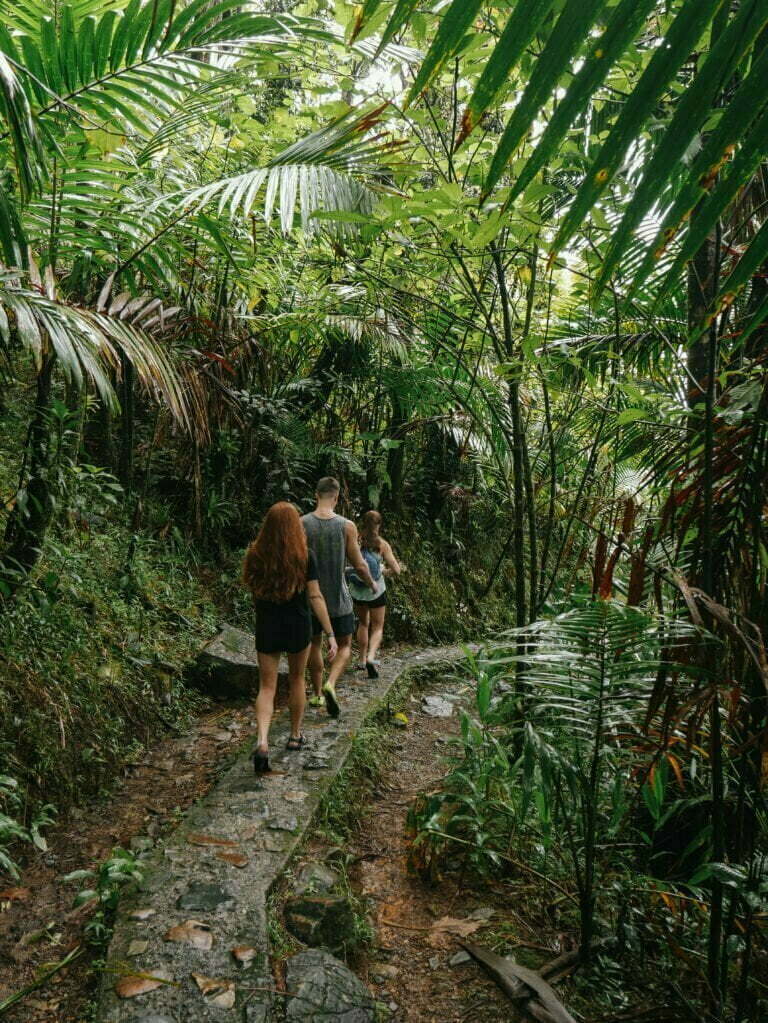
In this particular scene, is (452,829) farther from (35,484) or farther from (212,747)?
(35,484)

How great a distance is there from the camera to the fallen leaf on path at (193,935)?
2.59 metres

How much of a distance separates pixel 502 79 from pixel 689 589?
144 cm

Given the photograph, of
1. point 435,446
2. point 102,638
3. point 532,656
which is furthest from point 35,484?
point 435,446

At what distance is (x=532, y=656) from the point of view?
6.97 ft

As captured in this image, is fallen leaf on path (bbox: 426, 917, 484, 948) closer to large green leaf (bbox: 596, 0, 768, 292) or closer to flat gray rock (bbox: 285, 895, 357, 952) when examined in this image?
flat gray rock (bbox: 285, 895, 357, 952)

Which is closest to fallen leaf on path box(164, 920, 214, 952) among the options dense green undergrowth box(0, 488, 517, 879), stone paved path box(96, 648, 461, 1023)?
stone paved path box(96, 648, 461, 1023)

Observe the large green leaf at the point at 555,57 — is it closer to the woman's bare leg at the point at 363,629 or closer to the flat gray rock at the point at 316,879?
the flat gray rock at the point at 316,879

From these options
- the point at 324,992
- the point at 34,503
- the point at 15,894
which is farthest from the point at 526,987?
the point at 34,503

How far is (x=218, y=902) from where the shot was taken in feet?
9.37

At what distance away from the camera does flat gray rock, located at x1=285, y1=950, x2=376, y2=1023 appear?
2.42 meters

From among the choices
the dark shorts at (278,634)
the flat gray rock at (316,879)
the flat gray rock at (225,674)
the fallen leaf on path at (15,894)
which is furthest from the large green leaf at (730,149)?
the flat gray rock at (225,674)

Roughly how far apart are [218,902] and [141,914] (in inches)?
12.4

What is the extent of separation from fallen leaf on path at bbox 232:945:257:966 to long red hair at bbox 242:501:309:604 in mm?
2099

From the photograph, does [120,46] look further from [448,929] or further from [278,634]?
[448,929]
